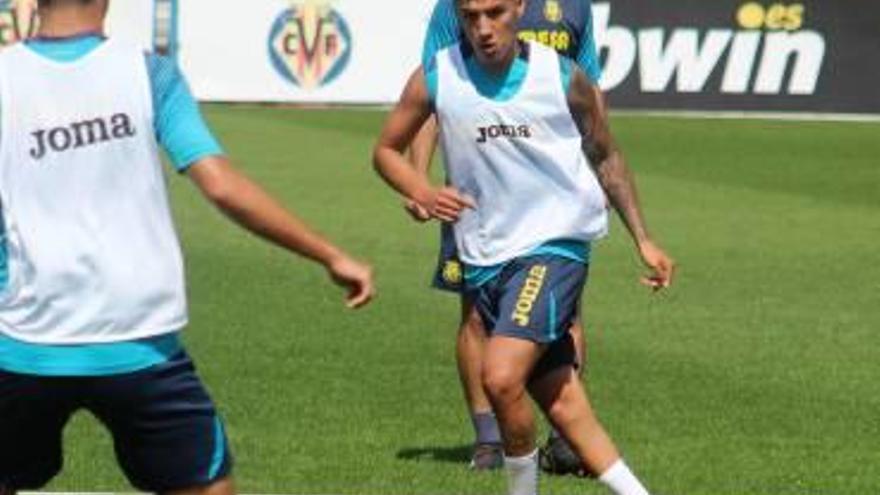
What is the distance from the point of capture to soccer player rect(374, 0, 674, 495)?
28.2 feet

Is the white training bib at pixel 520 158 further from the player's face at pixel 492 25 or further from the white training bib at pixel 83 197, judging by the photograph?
the white training bib at pixel 83 197

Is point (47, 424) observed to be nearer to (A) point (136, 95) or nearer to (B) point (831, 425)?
(A) point (136, 95)

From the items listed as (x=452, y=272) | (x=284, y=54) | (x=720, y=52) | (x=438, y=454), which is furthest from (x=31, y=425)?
(x=284, y=54)

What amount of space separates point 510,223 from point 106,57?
9.74 ft

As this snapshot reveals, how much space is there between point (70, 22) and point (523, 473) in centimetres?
331

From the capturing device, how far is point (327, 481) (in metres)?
9.70

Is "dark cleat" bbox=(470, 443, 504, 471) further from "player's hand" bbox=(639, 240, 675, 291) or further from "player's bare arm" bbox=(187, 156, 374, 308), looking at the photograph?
"player's bare arm" bbox=(187, 156, 374, 308)

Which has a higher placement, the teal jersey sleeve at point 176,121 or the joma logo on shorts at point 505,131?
the teal jersey sleeve at point 176,121

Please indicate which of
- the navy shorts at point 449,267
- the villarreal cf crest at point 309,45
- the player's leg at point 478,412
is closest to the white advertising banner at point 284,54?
the villarreal cf crest at point 309,45

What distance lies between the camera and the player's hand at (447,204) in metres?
8.19

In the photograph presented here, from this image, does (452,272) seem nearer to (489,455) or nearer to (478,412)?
(478,412)

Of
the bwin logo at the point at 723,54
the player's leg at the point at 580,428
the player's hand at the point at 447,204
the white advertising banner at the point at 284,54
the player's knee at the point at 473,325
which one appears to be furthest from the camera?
the white advertising banner at the point at 284,54

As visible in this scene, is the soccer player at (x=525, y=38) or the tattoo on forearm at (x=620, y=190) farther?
the soccer player at (x=525, y=38)

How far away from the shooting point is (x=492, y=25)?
8523 mm
